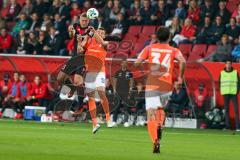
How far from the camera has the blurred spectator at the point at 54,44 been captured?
30656mm

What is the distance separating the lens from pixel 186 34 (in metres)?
28.5

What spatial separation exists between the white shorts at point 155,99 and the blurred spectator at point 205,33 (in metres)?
12.6

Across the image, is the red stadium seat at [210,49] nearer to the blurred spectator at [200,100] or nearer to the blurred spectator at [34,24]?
the blurred spectator at [200,100]

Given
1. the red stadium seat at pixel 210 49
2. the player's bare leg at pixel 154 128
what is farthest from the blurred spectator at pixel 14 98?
the player's bare leg at pixel 154 128

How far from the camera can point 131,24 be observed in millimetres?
30719

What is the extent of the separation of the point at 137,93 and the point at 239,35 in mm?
3814

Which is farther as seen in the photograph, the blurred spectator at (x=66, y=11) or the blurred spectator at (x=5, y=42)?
the blurred spectator at (x=66, y=11)

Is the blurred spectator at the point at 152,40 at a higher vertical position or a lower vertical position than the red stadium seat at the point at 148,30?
lower

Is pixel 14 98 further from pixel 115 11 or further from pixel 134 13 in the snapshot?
pixel 134 13

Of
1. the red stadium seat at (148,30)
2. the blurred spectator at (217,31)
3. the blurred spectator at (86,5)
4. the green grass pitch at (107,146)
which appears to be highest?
the blurred spectator at (86,5)

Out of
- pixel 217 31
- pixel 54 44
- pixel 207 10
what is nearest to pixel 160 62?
pixel 217 31

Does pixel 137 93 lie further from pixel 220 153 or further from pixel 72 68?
pixel 220 153

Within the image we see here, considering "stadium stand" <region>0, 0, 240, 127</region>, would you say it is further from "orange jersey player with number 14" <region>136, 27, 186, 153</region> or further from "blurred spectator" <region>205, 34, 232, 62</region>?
"orange jersey player with number 14" <region>136, 27, 186, 153</region>

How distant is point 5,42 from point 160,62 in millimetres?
17110
